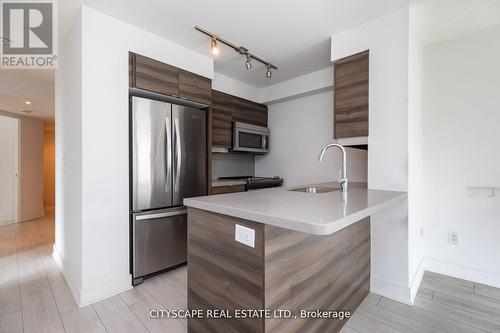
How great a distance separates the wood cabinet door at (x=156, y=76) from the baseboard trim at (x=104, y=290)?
1852 millimetres

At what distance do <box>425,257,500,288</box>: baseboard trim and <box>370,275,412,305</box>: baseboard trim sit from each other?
861 mm

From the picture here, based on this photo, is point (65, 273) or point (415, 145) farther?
point (65, 273)

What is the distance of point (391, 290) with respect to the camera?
202cm

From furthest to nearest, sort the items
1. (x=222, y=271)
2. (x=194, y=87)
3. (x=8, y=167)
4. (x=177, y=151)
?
(x=8, y=167)
(x=194, y=87)
(x=177, y=151)
(x=222, y=271)

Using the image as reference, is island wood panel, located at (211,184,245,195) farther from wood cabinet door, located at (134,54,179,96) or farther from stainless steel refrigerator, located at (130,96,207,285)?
wood cabinet door, located at (134,54,179,96)

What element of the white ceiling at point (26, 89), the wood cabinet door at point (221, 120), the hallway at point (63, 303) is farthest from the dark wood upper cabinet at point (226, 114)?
the white ceiling at point (26, 89)

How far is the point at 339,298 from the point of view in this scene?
1688 mm

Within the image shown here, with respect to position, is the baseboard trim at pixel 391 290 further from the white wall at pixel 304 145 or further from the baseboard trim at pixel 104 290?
the baseboard trim at pixel 104 290

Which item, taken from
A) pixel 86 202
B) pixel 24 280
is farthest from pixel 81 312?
pixel 24 280

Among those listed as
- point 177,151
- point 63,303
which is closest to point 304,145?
point 177,151

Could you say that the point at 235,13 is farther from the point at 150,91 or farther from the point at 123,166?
the point at 123,166

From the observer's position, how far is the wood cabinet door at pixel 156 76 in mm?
2217

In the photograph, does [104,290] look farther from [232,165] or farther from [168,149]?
[232,165]

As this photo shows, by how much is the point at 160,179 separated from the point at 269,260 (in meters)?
1.70
